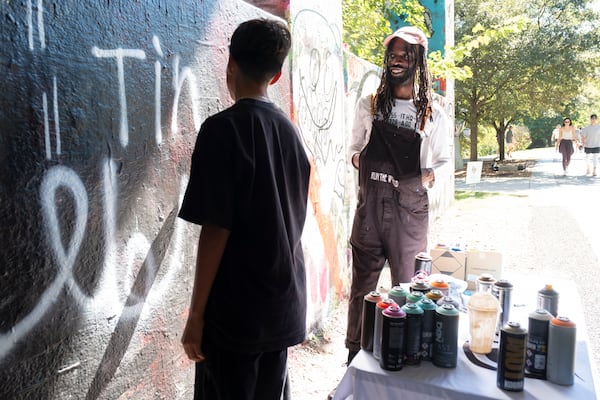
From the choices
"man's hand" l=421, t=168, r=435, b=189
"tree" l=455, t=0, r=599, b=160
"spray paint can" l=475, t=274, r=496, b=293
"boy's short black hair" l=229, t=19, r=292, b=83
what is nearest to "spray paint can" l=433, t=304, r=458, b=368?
"spray paint can" l=475, t=274, r=496, b=293

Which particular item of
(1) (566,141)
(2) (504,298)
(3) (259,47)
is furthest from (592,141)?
(3) (259,47)

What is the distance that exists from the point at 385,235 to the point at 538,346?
140 centimetres

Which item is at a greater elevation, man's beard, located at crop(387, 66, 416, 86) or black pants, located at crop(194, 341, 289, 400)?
man's beard, located at crop(387, 66, 416, 86)

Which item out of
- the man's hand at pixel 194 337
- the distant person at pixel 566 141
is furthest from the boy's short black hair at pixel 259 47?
the distant person at pixel 566 141

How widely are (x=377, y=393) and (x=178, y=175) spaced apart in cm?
130

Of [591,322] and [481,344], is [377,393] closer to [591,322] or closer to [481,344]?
[481,344]

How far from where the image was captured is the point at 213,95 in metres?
2.62

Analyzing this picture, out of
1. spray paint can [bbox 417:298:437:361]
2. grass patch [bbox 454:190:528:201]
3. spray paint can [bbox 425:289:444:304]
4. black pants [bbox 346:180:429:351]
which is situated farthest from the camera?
grass patch [bbox 454:190:528:201]

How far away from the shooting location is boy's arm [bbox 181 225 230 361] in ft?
5.14

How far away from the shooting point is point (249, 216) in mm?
1606

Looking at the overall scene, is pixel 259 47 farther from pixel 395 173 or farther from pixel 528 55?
pixel 528 55

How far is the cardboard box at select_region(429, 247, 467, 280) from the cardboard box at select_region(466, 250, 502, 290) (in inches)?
1.8

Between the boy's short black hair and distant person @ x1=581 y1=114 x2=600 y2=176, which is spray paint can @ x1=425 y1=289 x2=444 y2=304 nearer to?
the boy's short black hair

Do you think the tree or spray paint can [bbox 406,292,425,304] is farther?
the tree
